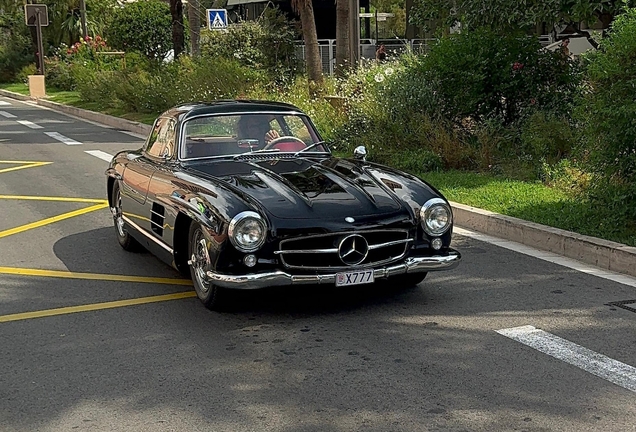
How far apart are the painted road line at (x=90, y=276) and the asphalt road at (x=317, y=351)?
18 millimetres

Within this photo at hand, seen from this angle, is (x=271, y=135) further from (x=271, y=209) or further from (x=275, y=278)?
(x=275, y=278)

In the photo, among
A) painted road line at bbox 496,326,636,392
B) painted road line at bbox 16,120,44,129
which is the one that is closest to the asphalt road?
→ painted road line at bbox 496,326,636,392

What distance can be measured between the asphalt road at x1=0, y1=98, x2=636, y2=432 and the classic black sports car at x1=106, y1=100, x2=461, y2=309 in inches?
14.6

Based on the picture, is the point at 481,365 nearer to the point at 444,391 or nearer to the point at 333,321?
the point at 444,391

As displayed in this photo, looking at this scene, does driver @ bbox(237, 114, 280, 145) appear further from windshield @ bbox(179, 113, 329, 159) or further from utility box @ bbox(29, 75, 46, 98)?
utility box @ bbox(29, 75, 46, 98)

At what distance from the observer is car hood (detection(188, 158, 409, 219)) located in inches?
252

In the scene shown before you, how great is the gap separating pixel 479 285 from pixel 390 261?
124cm

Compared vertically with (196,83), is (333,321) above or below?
below

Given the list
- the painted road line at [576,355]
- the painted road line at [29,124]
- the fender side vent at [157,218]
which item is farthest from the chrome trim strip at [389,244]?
the painted road line at [29,124]

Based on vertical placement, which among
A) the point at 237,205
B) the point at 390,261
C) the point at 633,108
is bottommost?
the point at 390,261

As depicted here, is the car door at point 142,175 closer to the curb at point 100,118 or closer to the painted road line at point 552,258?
the painted road line at point 552,258

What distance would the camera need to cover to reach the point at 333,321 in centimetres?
643

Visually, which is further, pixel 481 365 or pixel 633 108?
pixel 633 108

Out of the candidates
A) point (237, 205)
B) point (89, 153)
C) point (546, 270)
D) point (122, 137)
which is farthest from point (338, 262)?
point (122, 137)
